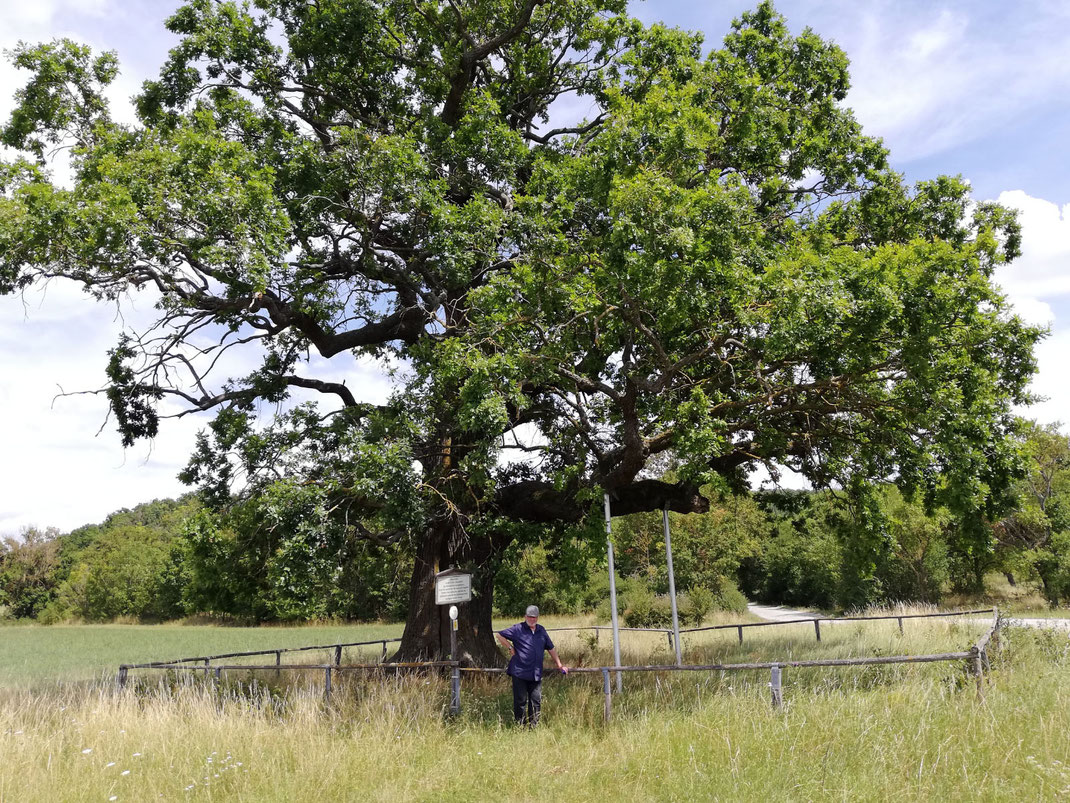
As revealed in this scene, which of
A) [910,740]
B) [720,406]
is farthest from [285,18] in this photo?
[910,740]

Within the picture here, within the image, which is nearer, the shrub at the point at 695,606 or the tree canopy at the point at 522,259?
the tree canopy at the point at 522,259

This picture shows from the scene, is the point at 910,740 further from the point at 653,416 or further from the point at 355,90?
the point at 355,90

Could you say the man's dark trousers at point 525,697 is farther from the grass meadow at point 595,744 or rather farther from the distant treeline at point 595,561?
the distant treeline at point 595,561

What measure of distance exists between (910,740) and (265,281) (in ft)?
34.8

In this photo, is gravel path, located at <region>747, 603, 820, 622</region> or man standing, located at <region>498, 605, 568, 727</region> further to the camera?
gravel path, located at <region>747, 603, 820, 622</region>

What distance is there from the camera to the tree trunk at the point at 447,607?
1463cm

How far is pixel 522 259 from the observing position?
507 inches

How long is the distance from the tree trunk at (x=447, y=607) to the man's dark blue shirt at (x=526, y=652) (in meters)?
4.98

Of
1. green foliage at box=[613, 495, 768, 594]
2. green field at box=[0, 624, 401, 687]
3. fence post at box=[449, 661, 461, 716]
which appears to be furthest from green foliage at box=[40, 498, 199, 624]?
fence post at box=[449, 661, 461, 716]

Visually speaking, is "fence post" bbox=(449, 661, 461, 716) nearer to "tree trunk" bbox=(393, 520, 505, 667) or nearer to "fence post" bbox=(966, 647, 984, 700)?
"tree trunk" bbox=(393, 520, 505, 667)

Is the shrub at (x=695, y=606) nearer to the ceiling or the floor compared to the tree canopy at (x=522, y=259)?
nearer to the floor

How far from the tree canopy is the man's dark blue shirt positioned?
3015 millimetres

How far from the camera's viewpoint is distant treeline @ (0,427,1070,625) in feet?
39.3

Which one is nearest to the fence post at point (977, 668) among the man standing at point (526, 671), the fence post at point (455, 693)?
the man standing at point (526, 671)
